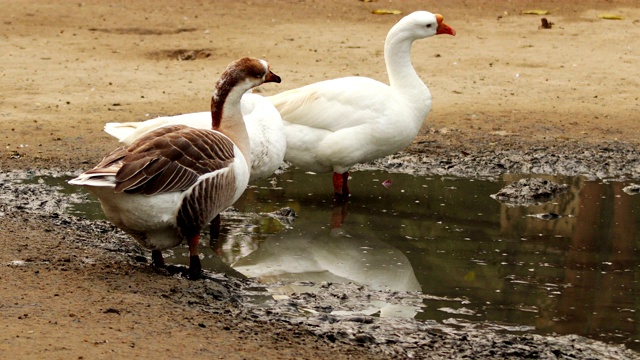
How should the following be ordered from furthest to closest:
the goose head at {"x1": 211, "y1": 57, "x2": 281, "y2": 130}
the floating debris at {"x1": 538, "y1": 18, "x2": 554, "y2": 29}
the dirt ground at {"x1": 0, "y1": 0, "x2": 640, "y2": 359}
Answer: the floating debris at {"x1": 538, "y1": 18, "x2": 554, "y2": 29}, the goose head at {"x1": 211, "y1": 57, "x2": 281, "y2": 130}, the dirt ground at {"x1": 0, "y1": 0, "x2": 640, "y2": 359}

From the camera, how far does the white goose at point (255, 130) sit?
768 centimetres

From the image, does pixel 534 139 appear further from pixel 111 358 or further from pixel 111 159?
pixel 111 358

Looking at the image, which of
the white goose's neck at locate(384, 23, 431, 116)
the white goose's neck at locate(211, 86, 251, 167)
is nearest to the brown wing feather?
the white goose's neck at locate(211, 86, 251, 167)

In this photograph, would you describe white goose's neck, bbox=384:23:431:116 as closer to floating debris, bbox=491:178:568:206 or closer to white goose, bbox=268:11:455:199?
white goose, bbox=268:11:455:199

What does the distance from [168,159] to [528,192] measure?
3872 mm

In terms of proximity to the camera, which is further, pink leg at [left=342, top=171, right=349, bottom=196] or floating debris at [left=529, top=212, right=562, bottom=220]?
pink leg at [left=342, top=171, right=349, bottom=196]

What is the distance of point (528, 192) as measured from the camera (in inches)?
346

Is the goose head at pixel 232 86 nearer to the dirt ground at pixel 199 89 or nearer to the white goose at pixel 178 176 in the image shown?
the white goose at pixel 178 176

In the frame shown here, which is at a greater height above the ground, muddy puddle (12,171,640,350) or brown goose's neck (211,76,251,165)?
brown goose's neck (211,76,251,165)

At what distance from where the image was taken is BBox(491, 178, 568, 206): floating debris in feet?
28.6

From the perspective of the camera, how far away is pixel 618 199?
8.80 m

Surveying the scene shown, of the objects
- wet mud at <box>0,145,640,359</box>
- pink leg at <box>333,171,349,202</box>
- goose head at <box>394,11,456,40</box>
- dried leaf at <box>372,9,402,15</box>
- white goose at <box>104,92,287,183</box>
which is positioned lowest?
Answer: pink leg at <box>333,171,349,202</box>

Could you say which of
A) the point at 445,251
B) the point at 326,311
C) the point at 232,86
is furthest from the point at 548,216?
the point at 232,86

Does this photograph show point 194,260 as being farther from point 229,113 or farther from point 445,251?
point 445,251
